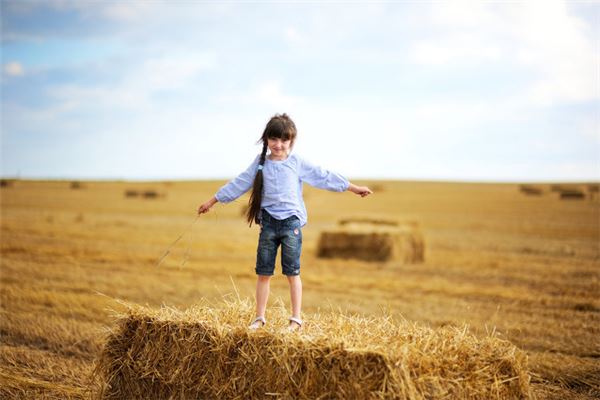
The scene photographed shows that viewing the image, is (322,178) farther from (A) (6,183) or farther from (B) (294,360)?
(A) (6,183)

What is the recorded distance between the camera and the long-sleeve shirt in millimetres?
4652

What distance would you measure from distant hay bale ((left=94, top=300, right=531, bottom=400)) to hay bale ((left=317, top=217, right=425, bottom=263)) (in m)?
9.46

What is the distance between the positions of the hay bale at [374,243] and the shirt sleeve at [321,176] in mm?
9757

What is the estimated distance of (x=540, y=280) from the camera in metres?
11.8

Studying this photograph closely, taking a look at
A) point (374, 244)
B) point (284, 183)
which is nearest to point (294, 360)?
point (284, 183)

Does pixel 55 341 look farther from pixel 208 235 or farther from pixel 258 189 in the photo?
pixel 208 235

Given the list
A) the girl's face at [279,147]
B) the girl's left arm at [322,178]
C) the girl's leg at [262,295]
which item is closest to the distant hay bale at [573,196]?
the girl's left arm at [322,178]

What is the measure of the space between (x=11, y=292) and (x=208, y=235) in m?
9.72

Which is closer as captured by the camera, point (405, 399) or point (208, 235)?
point (405, 399)

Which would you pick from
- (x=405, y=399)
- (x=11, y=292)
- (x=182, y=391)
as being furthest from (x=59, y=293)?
(x=405, y=399)

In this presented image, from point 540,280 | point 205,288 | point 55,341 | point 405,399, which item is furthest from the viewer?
point 540,280

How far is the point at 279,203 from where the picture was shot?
465 cm

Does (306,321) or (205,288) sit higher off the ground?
(306,321)

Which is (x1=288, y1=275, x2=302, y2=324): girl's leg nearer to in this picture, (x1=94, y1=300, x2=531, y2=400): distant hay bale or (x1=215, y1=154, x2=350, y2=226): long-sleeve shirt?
(x1=94, y1=300, x2=531, y2=400): distant hay bale
